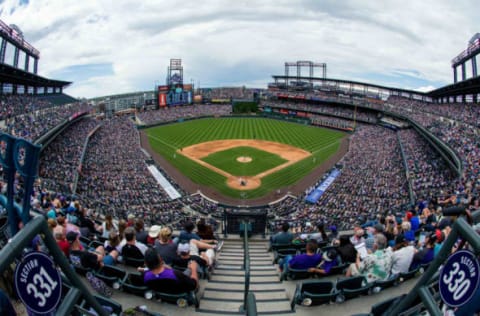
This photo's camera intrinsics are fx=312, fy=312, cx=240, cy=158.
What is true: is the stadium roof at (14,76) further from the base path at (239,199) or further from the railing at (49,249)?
the railing at (49,249)

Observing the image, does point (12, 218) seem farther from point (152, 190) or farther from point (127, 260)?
point (152, 190)

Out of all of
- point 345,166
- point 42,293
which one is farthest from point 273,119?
point 42,293

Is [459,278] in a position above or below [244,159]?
below

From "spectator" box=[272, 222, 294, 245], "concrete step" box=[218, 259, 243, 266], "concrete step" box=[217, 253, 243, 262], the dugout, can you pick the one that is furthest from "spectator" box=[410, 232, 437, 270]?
the dugout

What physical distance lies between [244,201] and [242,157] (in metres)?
14.3

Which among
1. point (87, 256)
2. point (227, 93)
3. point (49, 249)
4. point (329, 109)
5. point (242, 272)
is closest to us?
A: point (49, 249)

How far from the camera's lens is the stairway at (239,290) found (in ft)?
19.1

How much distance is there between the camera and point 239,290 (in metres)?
6.79

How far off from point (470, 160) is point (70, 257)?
95.2 feet

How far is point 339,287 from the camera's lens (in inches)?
237

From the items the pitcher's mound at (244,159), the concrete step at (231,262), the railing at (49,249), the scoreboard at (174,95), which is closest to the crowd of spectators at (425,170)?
the concrete step at (231,262)

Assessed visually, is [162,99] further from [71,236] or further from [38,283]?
[38,283]

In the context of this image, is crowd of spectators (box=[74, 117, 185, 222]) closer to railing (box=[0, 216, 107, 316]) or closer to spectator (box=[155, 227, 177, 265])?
spectator (box=[155, 227, 177, 265])

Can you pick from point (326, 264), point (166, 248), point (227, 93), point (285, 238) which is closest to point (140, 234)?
point (166, 248)
